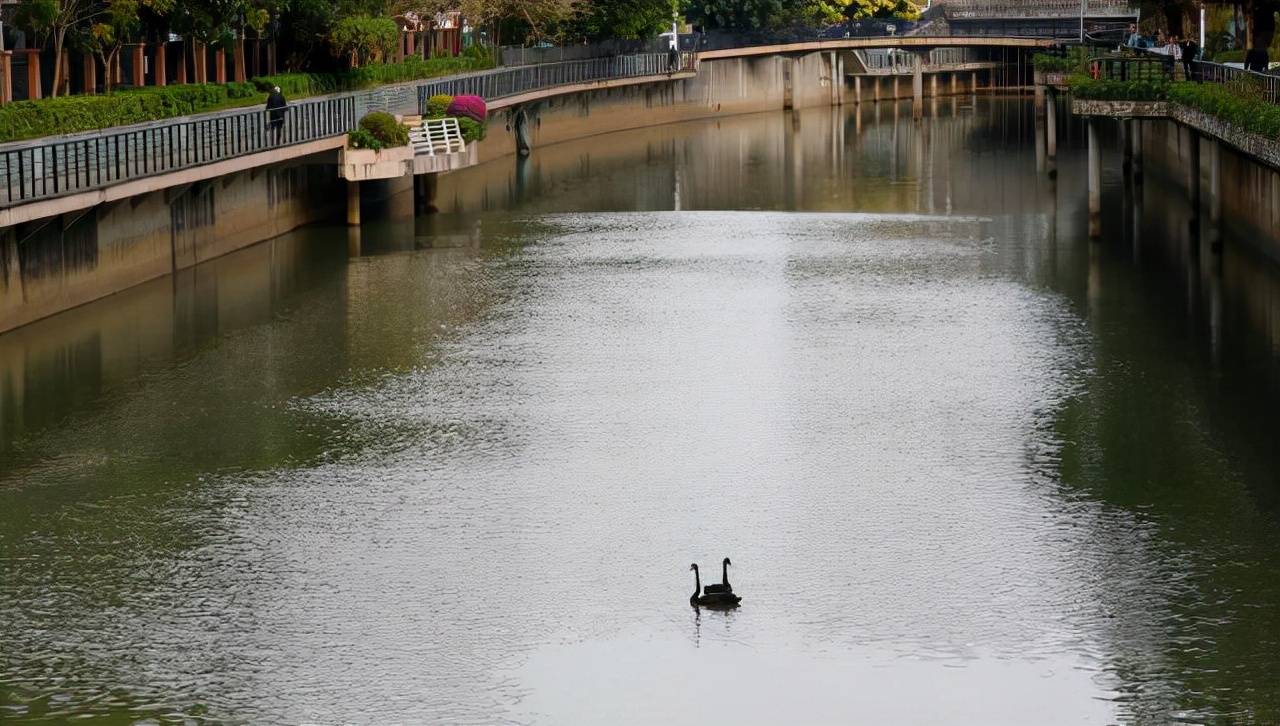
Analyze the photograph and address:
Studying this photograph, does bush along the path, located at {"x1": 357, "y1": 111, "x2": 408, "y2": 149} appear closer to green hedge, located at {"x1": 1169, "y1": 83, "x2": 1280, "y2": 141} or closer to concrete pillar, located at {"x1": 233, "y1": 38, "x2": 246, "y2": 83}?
concrete pillar, located at {"x1": 233, "y1": 38, "x2": 246, "y2": 83}

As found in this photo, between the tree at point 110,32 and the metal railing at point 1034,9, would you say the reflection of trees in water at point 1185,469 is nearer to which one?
the tree at point 110,32

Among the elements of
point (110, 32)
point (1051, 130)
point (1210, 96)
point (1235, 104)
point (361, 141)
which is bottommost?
point (1051, 130)

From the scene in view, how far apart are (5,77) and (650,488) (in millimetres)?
28863

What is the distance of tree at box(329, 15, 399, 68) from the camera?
74.2 metres

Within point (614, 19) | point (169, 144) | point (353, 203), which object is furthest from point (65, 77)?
point (614, 19)

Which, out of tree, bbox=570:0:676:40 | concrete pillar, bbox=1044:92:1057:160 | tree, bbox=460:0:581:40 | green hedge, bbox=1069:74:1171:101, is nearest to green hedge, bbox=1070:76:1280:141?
green hedge, bbox=1069:74:1171:101

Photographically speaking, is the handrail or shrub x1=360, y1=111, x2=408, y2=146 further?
shrub x1=360, y1=111, x2=408, y2=146

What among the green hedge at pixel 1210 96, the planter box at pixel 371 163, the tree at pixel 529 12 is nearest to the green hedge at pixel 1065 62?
the green hedge at pixel 1210 96

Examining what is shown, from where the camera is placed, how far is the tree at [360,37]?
74.2 metres

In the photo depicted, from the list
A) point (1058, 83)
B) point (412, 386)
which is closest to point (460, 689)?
point (412, 386)

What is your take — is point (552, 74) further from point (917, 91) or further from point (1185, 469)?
point (1185, 469)

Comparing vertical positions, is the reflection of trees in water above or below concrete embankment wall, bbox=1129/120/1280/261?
below

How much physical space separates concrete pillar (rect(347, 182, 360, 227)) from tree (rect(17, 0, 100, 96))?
31.9 feet

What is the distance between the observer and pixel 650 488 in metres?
31.9
